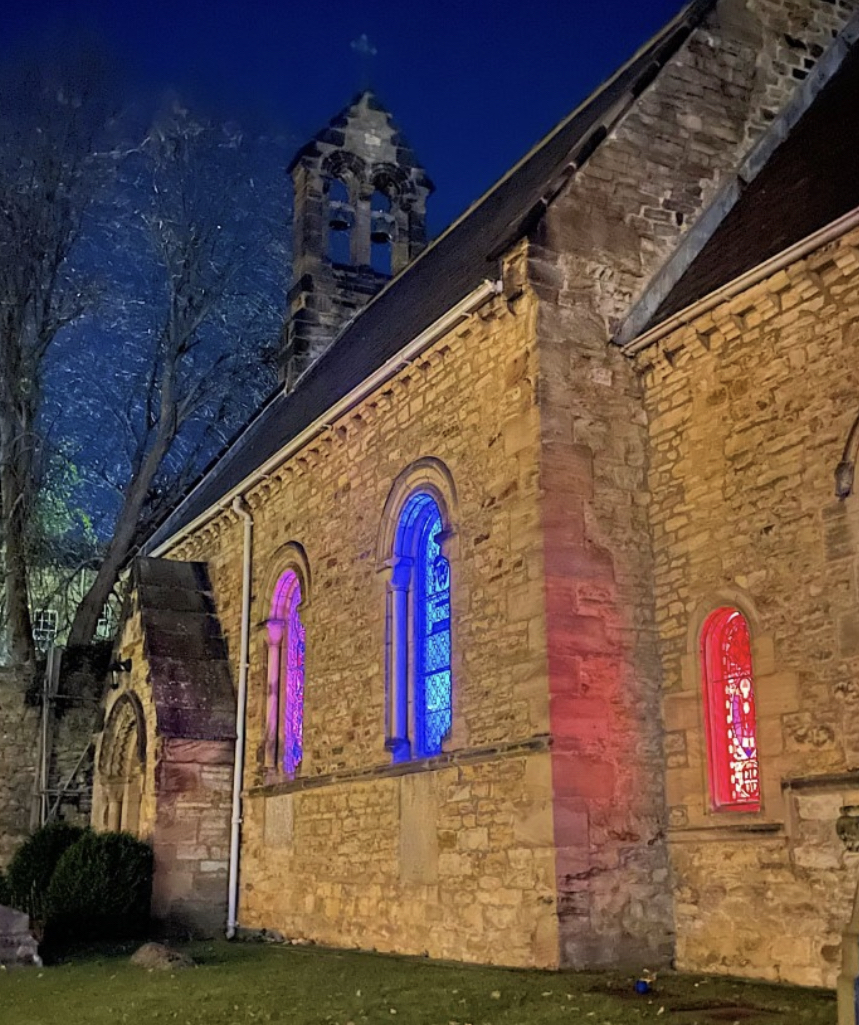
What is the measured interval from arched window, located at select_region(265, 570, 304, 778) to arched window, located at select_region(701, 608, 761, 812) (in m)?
6.63

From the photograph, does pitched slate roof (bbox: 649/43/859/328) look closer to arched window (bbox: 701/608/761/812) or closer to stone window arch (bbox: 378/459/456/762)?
arched window (bbox: 701/608/761/812)

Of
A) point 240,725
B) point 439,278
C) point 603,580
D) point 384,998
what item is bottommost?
point 384,998

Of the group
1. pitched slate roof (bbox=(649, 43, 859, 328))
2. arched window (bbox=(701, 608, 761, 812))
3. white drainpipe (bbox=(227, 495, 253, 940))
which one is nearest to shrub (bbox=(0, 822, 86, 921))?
white drainpipe (bbox=(227, 495, 253, 940))

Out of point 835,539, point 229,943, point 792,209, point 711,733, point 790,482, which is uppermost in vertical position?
point 792,209

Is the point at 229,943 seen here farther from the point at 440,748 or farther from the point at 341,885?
the point at 440,748

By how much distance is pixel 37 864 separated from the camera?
14922mm

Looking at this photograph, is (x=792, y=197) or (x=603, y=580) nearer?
(x=603, y=580)

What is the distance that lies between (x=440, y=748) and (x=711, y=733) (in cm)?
297

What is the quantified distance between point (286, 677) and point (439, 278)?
592 cm

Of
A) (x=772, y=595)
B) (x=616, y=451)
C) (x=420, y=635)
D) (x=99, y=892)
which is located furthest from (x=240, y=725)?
(x=772, y=595)

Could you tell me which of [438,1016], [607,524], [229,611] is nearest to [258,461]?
[229,611]

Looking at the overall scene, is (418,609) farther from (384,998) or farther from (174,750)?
(174,750)

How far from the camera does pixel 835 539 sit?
8.97 metres

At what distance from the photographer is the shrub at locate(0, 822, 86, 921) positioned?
1416cm
